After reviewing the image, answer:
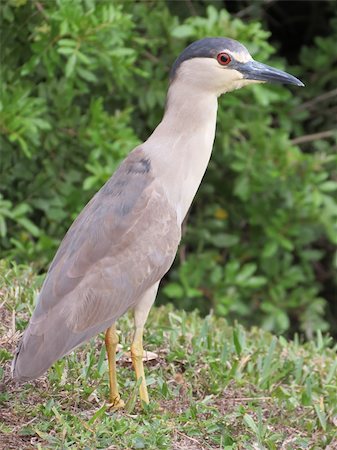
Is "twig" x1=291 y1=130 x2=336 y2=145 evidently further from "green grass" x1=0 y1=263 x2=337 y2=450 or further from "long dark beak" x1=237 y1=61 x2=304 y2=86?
"long dark beak" x1=237 y1=61 x2=304 y2=86

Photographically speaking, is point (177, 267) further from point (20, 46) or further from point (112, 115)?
point (20, 46)

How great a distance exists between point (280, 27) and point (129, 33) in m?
2.82

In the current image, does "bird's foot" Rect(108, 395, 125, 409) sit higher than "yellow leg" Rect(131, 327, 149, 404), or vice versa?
"yellow leg" Rect(131, 327, 149, 404)

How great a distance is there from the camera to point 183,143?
201 inches

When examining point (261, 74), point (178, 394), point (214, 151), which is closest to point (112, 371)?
point (178, 394)

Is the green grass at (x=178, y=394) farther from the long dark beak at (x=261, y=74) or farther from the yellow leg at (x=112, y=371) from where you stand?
the long dark beak at (x=261, y=74)

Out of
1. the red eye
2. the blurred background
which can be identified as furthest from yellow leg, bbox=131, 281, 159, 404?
the blurred background

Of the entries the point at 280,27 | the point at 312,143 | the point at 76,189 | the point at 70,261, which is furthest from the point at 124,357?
the point at 280,27

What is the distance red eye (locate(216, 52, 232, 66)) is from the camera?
16.9 ft

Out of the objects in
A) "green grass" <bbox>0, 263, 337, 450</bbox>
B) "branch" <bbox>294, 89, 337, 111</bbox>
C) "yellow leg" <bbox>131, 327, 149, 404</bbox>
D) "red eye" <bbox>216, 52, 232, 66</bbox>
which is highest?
"red eye" <bbox>216, 52, 232, 66</bbox>

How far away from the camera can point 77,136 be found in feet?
25.0

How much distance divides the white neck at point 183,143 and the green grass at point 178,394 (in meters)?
0.86

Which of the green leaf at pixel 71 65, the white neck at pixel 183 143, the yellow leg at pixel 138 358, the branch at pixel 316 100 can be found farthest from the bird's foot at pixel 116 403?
the branch at pixel 316 100

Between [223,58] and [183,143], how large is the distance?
48 cm
